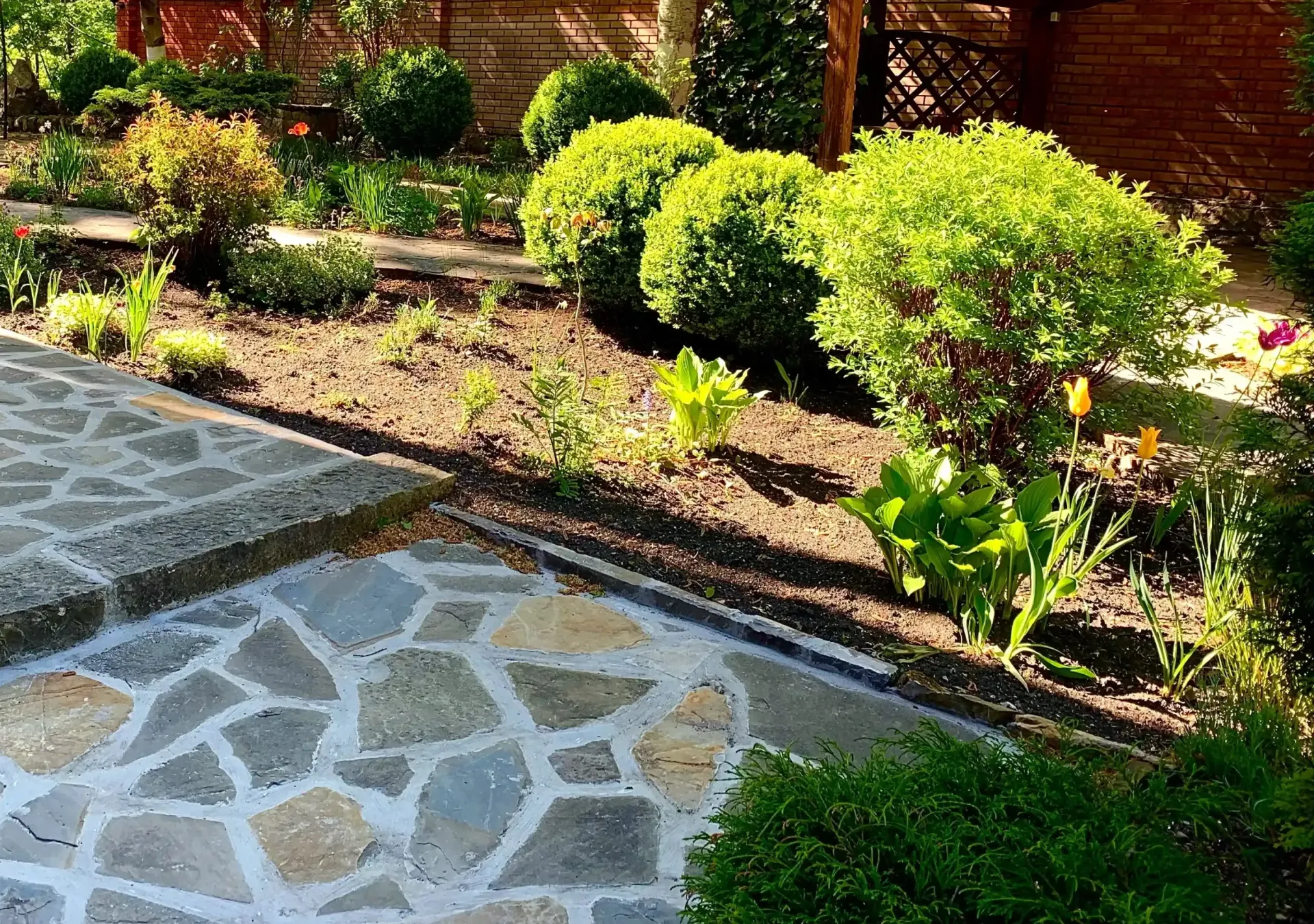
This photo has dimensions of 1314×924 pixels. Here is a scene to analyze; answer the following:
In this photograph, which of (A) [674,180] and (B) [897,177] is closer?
(B) [897,177]

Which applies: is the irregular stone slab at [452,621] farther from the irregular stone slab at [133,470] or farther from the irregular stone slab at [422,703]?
the irregular stone slab at [133,470]

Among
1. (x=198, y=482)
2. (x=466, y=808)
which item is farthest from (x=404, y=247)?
(x=466, y=808)

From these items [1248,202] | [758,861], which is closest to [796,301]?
[758,861]

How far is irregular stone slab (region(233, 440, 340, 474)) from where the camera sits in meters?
4.42

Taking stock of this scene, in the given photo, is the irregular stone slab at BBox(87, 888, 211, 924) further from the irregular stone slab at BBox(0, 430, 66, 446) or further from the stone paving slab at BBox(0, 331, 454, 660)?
the irregular stone slab at BBox(0, 430, 66, 446)

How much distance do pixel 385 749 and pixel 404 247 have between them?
6536 millimetres

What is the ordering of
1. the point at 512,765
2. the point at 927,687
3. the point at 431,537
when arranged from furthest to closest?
the point at 431,537 < the point at 927,687 < the point at 512,765

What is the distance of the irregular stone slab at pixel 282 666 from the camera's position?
10.4ft

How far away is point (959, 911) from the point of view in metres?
1.92

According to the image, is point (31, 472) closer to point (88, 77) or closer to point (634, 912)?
point (634, 912)

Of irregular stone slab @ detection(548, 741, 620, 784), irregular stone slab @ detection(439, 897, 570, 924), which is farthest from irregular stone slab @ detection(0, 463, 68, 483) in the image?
irregular stone slab @ detection(439, 897, 570, 924)

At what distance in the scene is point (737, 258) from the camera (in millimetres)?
5848

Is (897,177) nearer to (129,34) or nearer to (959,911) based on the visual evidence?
Result: (959,911)

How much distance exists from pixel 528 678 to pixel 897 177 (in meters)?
2.54
